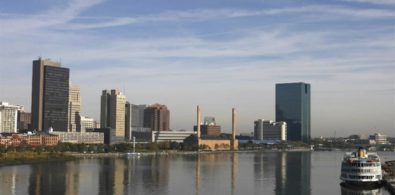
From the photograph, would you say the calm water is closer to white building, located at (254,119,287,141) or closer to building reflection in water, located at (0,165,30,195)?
building reflection in water, located at (0,165,30,195)

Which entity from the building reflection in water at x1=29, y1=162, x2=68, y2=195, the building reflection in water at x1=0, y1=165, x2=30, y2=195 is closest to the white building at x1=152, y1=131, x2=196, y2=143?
the building reflection in water at x1=29, y1=162, x2=68, y2=195

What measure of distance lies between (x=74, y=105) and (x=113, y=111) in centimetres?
825

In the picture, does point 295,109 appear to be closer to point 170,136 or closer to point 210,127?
point 210,127

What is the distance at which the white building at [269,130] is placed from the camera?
119269 millimetres

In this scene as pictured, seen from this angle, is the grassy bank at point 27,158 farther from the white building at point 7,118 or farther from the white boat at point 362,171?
the white building at point 7,118

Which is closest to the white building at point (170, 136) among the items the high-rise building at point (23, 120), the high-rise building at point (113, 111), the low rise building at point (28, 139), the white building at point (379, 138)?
the high-rise building at point (113, 111)

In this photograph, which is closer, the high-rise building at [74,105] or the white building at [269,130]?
the high-rise building at [74,105]

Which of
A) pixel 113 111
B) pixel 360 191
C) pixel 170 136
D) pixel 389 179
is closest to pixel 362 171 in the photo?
pixel 360 191

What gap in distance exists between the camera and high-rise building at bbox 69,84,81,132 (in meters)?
99.5

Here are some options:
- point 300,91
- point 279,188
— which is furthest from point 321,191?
point 300,91

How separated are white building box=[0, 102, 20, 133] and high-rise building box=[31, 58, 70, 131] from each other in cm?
276

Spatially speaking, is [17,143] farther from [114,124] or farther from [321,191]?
[321,191]

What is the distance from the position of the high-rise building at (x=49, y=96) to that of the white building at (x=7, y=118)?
2762mm

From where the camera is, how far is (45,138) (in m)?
69.8
